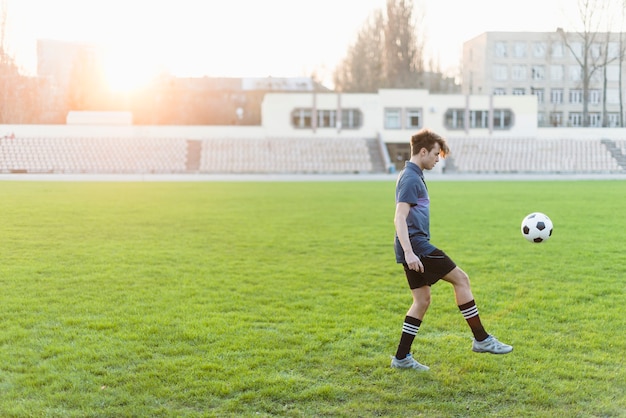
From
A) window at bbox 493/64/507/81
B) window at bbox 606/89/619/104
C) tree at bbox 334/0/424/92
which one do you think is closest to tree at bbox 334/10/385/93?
tree at bbox 334/0/424/92

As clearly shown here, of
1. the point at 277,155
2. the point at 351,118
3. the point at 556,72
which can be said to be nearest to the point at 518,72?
Result: the point at 556,72

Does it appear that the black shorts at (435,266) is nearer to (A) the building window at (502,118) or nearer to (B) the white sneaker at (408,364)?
(B) the white sneaker at (408,364)

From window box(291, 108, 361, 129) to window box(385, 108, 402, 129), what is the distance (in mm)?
2521

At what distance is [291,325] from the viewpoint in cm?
721

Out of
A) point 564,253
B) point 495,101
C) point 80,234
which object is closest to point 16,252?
point 80,234

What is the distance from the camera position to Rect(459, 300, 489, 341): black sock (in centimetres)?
576

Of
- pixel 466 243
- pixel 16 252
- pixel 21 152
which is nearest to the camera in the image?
pixel 16 252

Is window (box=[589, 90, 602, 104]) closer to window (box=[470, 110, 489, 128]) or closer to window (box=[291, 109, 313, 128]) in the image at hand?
window (box=[470, 110, 489, 128])

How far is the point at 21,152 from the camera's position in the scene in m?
50.1

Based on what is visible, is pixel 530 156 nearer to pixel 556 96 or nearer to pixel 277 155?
pixel 277 155

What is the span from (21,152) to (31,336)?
157 ft

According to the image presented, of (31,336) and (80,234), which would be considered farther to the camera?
(80,234)

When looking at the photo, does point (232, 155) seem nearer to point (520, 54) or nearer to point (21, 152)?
point (21, 152)

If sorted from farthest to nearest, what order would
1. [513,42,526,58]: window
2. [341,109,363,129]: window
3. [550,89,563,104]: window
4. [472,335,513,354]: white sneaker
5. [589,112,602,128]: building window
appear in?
[513,42,526,58]: window
[550,89,563,104]: window
[589,112,602,128]: building window
[341,109,363,129]: window
[472,335,513,354]: white sneaker
